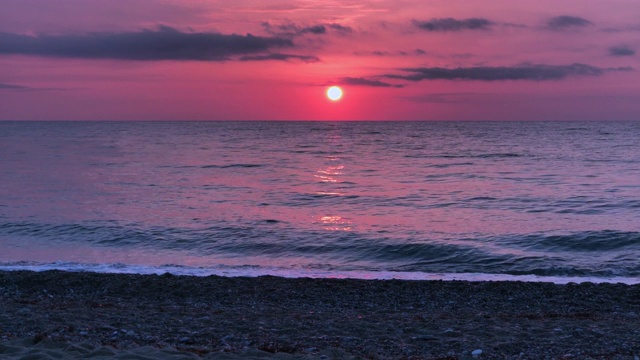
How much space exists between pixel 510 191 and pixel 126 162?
32.6m

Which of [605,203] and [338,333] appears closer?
[338,333]

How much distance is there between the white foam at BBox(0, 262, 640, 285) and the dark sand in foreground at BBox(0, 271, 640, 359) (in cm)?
144

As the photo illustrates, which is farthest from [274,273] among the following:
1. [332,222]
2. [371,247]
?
[332,222]

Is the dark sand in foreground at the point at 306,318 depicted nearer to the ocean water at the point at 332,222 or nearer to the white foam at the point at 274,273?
the white foam at the point at 274,273

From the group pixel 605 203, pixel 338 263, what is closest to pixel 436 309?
pixel 338 263

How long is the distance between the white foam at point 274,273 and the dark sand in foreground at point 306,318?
144 centimetres

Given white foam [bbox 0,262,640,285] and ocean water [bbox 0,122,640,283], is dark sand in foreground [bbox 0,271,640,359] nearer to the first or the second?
white foam [bbox 0,262,640,285]

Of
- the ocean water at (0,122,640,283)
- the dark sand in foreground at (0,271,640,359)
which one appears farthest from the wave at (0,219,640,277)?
the dark sand in foreground at (0,271,640,359)

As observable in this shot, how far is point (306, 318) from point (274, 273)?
532 cm

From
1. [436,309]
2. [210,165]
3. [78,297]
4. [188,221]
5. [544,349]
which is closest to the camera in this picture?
[544,349]

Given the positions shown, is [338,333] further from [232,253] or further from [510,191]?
[510,191]

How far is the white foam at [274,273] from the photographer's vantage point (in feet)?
48.2

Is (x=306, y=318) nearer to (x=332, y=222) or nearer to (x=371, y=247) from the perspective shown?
(x=371, y=247)

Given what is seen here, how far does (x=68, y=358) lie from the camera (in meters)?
7.13
